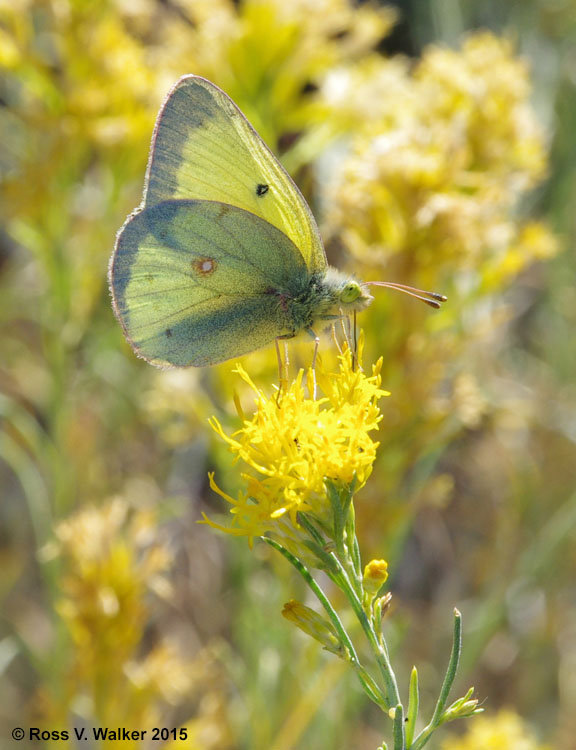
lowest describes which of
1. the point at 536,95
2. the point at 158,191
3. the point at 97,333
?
the point at 97,333

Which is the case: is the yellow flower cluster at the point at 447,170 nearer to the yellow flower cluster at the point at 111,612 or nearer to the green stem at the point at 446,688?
the yellow flower cluster at the point at 111,612

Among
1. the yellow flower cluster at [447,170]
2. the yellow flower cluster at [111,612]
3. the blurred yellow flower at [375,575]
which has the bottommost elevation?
the yellow flower cluster at [111,612]

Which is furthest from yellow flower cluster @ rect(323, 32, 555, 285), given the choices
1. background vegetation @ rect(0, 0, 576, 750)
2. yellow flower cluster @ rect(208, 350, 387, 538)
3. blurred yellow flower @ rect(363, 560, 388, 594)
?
blurred yellow flower @ rect(363, 560, 388, 594)

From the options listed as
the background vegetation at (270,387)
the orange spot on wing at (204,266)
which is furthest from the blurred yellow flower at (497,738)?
the orange spot on wing at (204,266)

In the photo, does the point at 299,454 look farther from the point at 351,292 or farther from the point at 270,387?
the point at 270,387

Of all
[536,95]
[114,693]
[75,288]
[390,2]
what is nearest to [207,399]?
[75,288]

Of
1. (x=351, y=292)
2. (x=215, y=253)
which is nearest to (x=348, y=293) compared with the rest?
→ (x=351, y=292)

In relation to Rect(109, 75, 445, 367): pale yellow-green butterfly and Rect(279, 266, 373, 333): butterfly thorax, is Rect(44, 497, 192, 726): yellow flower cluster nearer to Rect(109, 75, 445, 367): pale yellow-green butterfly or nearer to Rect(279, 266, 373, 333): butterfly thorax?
Rect(109, 75, 445, 367): pale yellow-green butterfly

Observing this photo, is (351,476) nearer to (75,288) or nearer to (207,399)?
(207,399)
